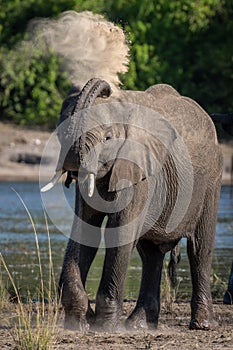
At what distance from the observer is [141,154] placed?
891 centimetres

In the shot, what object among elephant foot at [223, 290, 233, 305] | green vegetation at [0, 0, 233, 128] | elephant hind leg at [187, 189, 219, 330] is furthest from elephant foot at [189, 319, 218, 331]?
green vegetation at [0, 0, 233, 128]

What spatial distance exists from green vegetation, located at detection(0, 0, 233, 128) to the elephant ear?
22530mm

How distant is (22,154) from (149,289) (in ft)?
63.6

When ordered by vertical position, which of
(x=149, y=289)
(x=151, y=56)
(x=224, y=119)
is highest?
(x=224, y=119)

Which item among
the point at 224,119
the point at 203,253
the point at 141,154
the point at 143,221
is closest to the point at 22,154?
the point at 224,119

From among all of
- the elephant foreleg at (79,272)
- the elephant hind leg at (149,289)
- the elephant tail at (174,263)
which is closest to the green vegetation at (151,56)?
the elephant tail at (174,263)

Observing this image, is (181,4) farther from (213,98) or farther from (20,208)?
(20,208)

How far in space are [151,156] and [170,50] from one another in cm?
2601

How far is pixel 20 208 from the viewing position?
22594 millimetres

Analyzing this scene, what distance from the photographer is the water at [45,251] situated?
12492mm

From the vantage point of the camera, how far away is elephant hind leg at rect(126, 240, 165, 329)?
9578 millimetres

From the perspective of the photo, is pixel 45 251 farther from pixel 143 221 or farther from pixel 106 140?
pixel 106 140

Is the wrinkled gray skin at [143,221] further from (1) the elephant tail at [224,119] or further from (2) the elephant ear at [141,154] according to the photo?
(1) the elephant tail at [224,119]

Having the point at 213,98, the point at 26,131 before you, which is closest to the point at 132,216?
the point at 26,131
